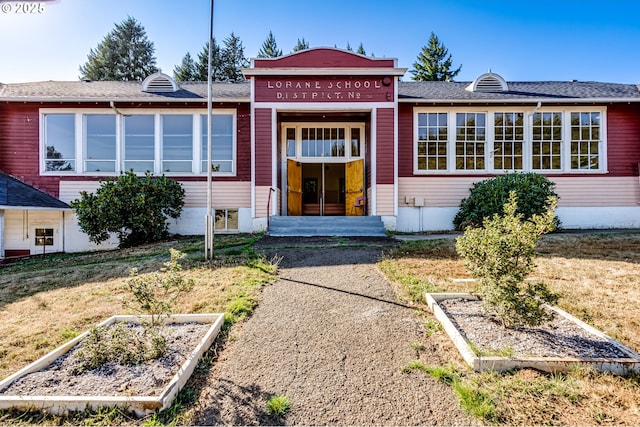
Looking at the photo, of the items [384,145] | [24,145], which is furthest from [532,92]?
[24,145]

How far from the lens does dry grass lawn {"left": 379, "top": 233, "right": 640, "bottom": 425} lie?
221cm

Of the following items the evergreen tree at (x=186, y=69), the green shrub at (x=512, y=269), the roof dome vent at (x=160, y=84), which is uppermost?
the evergreen tree at (x=186, y=69)

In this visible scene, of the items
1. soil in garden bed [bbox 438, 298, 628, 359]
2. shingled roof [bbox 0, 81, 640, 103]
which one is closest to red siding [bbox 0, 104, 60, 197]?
shingled roof [bbox 0, 81, 640, 103]

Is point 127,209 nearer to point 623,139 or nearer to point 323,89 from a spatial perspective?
point 323,89

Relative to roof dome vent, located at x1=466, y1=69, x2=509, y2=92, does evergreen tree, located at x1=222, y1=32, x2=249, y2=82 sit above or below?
above

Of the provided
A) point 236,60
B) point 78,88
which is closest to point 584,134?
point 78,88

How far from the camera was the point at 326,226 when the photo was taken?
32.9 feet

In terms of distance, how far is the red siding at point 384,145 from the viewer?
409 inches

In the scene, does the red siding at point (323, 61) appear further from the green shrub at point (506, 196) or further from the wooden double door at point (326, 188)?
the green shrub at point (506, 196)

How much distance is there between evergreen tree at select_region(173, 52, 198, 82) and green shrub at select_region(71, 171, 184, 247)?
28.7 meters

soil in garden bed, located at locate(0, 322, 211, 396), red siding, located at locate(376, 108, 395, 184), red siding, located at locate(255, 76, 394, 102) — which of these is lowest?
soil in garden bed, located at locate(0, 322, 211, 396)

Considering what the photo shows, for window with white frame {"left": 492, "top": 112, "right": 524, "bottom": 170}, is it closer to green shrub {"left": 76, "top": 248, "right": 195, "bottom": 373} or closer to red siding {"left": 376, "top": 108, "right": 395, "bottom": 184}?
red siding {"left": 376, "top": 108, "right": 395, "bottom": 184}

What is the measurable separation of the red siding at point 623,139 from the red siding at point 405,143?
690cm
